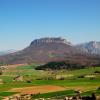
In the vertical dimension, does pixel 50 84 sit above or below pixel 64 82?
below

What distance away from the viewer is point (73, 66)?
649 feet

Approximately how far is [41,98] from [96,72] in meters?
67.2

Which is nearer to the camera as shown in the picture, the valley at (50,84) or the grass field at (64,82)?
the valley at (50,84)

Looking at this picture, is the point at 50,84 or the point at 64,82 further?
the point at 64,82

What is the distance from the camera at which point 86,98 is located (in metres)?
61.8

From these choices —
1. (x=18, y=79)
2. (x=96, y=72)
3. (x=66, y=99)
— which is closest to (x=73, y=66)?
(x=96, y=72)

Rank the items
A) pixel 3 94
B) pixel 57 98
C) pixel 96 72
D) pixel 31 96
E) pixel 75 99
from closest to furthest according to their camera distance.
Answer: pixel 75 99, pixel 57 98, pixel 31 96, pixel 3 94, pixel 96 72

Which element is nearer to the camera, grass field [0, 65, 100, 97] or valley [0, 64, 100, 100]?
valley [0, 64, 100, 100]

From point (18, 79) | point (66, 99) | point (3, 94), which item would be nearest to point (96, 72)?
point (18, 79)

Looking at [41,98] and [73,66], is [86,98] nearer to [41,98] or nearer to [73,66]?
[41,98]

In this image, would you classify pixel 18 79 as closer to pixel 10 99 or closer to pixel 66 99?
pixel 10 99

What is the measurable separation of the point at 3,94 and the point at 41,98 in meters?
14.3

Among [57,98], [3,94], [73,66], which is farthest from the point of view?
[73,66]

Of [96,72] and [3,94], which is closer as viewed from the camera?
[3,94]
